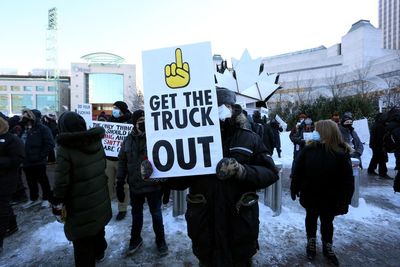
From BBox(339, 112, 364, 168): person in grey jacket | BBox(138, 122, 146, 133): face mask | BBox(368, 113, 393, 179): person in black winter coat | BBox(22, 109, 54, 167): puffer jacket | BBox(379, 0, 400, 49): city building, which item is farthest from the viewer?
BBox(379, 0, 400, 49): city building

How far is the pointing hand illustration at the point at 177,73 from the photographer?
2342 millimetres

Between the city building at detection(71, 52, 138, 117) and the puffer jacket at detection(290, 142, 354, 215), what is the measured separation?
97.5 metres

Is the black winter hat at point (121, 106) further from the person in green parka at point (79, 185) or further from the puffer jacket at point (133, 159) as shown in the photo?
the person in green parka at point (79, 185)

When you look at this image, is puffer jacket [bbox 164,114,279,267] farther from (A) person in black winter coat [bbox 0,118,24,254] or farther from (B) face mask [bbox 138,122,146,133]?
(A) person in black winter coat [bbox 0,118,24,254]

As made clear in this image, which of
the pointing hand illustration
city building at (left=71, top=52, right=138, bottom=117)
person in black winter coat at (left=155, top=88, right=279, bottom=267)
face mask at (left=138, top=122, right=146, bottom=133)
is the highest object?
city building at (left=71, top=52, right=138, bottom=117)

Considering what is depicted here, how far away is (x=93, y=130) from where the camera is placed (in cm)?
322

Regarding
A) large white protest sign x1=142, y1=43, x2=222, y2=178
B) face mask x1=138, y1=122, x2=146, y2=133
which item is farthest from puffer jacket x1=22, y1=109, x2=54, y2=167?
large white protest sign x1=142, y1=43, x2=222, y2=178

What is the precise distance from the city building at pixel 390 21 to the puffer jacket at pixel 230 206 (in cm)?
11452

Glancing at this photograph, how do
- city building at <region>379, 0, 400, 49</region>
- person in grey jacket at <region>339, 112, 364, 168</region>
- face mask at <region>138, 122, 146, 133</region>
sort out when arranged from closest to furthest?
face mask at <region>138, 122, 146, 133</region>
person in grey jacket at <region>339, 112, 364, 168</region>
city building at <region>379, 0, 400, 49</region>

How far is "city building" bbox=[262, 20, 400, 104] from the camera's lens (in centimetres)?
5286

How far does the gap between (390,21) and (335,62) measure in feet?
154

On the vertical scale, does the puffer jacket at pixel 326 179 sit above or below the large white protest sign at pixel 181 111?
below

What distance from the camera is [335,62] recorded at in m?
70.1

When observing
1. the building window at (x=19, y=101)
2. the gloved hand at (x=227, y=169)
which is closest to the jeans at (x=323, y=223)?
the gloved hand at (x=227, y=169)
